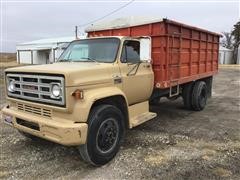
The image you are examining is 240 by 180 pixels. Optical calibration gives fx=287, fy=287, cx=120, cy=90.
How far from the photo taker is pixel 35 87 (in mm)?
4645

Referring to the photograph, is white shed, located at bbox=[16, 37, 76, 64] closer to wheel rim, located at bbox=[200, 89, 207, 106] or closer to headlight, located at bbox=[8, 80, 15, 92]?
wheel rim, located at bbox=[200, 89, 207, 106]

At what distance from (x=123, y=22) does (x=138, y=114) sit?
7.90ft

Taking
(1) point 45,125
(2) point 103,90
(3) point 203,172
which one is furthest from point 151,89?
(1) point 45,125

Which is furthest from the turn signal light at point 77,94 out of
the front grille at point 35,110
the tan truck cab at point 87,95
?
the front grille at point 35,110

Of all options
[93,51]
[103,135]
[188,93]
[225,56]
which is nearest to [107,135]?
[103,135]

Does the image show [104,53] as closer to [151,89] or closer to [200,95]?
[151,89]

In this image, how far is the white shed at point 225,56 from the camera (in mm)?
47219

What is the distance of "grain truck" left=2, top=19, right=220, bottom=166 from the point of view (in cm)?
432

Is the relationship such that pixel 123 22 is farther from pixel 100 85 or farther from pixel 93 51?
pixel 100 85

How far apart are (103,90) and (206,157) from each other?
2.20 m

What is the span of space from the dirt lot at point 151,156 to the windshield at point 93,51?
177 cm

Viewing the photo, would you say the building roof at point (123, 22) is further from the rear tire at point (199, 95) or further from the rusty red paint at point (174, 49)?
the rear tire at point (199, 95)

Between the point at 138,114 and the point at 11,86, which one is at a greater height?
the point at 11,86

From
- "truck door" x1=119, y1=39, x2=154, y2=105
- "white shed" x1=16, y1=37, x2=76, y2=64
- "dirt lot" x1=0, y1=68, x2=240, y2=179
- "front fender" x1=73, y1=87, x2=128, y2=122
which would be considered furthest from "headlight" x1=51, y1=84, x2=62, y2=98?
"white shed" x1=16, y1=37, x2=76, y2=64
